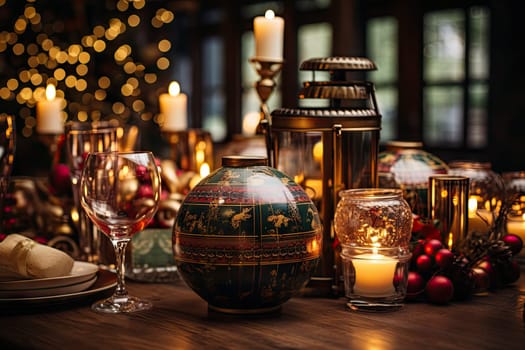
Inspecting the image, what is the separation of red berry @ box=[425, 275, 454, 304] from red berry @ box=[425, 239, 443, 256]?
5 cm

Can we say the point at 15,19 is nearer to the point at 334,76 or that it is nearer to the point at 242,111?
the point at 242,111

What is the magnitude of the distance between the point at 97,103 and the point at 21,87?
23.1 inches

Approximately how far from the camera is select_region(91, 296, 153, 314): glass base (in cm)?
103

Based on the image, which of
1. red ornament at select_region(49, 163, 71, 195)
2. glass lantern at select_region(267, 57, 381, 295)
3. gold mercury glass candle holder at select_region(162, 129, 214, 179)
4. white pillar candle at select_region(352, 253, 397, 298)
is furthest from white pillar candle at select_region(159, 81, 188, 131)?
white pillar candle at select_region(352, 253, 397, 298)

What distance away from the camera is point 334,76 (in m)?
1.19

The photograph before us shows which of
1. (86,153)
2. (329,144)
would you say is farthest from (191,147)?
(329,144)

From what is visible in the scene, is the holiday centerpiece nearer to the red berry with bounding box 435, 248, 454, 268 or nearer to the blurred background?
the red berry with bounding box 435, 248, 454, 268

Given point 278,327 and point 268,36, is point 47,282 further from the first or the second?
point 268,36

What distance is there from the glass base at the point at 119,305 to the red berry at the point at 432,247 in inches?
15.4

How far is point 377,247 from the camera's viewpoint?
1039mm

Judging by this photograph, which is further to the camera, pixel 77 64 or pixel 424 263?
pixel 77 64

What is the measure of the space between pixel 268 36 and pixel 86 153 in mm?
363

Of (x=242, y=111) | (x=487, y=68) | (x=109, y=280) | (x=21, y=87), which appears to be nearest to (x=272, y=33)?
(x=109, y=280)

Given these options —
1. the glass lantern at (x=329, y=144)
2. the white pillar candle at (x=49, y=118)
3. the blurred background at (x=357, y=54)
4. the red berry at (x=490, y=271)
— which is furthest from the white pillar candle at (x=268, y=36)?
the blurred background at (x=357, y=54)
